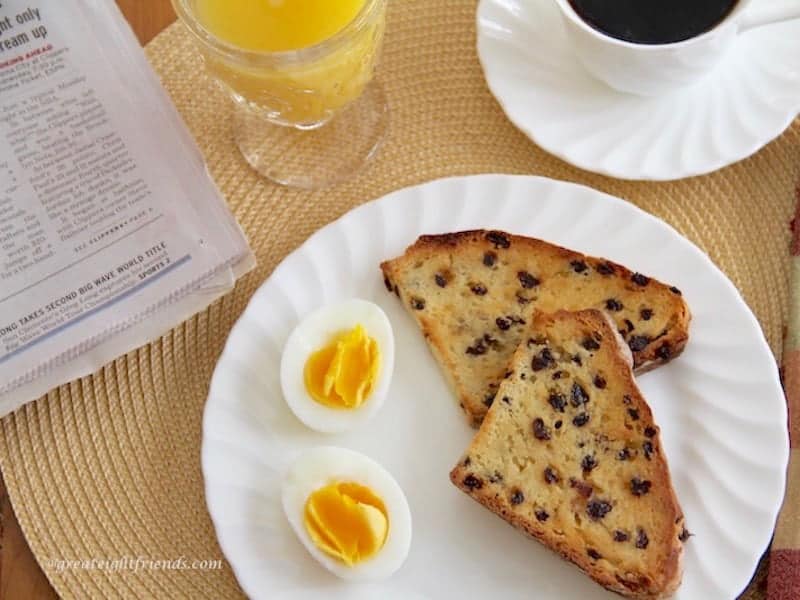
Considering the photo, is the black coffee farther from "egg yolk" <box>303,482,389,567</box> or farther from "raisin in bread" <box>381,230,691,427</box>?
"egg yolk" <box>303,482,389,567</box>

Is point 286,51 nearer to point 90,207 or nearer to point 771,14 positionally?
point 90,207

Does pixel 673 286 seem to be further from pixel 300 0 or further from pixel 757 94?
pixel 300 0

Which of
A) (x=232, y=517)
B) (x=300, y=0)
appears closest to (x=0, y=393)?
(x=232, y=517)

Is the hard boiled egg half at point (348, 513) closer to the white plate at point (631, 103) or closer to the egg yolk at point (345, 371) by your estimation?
the egg yolk at point (345, 371)

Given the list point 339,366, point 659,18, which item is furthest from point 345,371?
point 659,18

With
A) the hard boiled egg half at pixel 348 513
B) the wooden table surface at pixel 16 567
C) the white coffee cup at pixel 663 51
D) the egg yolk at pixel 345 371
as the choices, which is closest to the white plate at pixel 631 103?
the white coffee cup at pixel 663 51
